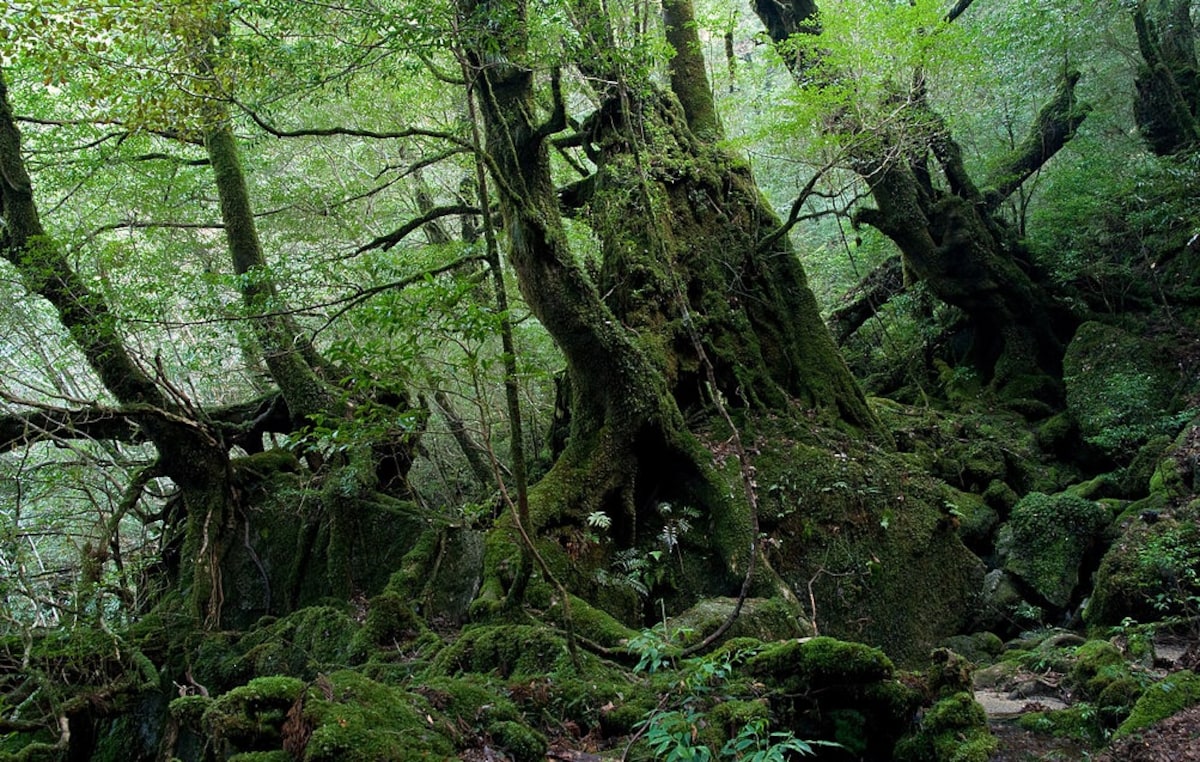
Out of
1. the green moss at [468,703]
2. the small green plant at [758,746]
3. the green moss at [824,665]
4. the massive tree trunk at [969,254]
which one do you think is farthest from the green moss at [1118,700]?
the massive tree trunk at [969,254]

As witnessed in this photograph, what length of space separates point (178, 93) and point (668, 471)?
225 inches

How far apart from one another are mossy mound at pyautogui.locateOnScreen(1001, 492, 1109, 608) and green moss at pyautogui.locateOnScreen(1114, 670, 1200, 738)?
364 centimetres

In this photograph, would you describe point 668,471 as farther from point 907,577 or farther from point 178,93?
point 178,93

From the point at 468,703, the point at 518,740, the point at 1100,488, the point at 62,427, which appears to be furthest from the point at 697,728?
the point at 1100,488

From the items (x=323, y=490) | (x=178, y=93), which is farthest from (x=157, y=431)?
(x=178, y=93)

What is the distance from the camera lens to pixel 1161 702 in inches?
146

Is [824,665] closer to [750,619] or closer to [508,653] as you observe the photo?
[750,619]

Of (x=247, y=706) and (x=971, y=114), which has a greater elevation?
(x=971, y=114)

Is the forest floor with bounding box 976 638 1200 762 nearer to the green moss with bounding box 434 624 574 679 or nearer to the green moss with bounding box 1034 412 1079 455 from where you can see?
the green moss with bounding box 434 624 574 679

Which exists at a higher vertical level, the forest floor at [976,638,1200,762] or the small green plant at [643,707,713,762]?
the small green plant at [643,707,713,762]

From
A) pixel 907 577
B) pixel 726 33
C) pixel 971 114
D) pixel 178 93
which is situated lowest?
pixel 907 577

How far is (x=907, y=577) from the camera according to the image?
7246 mm

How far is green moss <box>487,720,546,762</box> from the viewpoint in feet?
10.8

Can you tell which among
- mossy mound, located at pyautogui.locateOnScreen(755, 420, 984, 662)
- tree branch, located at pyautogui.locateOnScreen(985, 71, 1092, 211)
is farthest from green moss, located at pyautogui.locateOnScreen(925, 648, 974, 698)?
tree branch, located at pyautogui.locateOnScreen(985, 71, 1092, 211)
